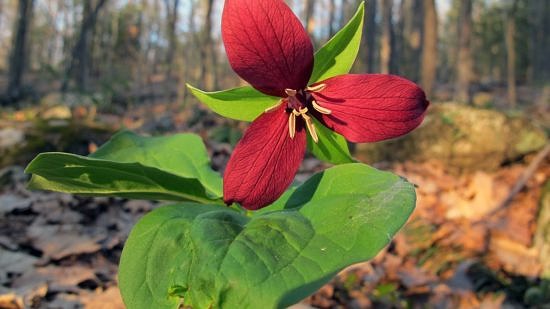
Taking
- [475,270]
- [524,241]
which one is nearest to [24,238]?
[475,270]

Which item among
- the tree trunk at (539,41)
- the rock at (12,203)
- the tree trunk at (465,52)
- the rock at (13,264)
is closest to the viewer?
the rock at (13,264)

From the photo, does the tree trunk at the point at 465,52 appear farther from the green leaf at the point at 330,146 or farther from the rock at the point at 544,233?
the green leaf at the point at 330,146

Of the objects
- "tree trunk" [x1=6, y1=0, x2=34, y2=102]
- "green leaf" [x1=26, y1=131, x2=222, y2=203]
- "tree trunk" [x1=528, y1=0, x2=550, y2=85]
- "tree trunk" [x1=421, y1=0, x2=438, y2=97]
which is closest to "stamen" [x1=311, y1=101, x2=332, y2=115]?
"green leaf" [x1=26, y1=131, x2=222, y2=203]

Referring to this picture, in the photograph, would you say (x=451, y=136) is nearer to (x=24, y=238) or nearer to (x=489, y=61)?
(x=24, y=238)


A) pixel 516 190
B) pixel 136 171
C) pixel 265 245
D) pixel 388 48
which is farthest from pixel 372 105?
pixel 388 48

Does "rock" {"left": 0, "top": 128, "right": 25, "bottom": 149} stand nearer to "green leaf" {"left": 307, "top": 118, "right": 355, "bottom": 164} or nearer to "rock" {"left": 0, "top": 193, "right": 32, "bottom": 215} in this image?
"rock" {"left": 0, "top": 193, "right": 32, "bottom": 215}

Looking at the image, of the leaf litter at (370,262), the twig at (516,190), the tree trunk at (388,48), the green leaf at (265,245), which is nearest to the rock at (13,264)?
the leaf litter at (370,262)
